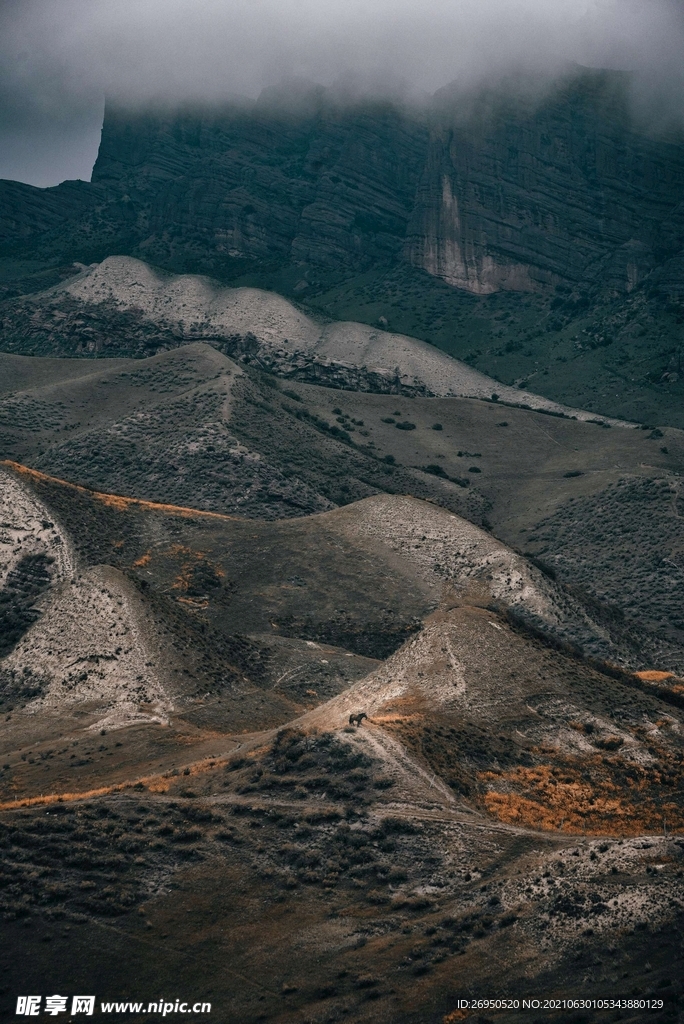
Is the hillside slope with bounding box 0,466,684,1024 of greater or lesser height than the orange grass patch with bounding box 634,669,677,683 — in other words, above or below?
above

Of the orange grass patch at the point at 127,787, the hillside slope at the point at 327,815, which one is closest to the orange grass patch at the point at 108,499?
the hillside slope at the point at 327,815

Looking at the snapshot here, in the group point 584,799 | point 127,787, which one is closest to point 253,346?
point 127,787

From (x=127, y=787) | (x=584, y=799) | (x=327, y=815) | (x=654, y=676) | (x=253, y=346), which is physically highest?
(x=253, y=346)

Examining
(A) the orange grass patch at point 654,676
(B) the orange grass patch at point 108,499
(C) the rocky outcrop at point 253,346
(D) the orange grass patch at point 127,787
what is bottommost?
(A) the orange grass patch at point 654,676

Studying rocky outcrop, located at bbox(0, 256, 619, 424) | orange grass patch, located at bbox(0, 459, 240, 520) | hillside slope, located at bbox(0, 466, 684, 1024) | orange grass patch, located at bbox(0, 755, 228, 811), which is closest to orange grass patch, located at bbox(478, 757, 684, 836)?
hillside slope, located at bbox(0, 466, 684, 1024)

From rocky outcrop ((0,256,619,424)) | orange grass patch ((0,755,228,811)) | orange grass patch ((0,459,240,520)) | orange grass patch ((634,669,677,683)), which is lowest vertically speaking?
orange grass patch ((634,669,677,683))

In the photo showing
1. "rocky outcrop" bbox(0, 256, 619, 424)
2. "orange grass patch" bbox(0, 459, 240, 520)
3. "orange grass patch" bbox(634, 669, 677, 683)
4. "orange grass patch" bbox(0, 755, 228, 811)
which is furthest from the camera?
"rocky outcrop" bbox(0, 256, 619, 424)

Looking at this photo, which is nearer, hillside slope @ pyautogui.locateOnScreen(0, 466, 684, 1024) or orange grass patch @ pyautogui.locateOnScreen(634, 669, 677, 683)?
hillside slope @ pyautogui.locateOnScreen(0, 466, 684, 1024)

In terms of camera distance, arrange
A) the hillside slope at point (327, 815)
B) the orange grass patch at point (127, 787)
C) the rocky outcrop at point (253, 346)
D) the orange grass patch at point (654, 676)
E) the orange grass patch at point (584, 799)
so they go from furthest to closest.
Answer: the rocky outcrop at point (253, 346), the orange grass patch at point (654, 676), the orange grass patch at point (127, 787), the orange grass patch at point (584, 799), the hillside slope at point (327, 815)

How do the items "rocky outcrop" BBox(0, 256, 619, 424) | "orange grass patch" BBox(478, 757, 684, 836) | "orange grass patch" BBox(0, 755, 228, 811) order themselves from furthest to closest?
"rocky outcrop" BBox(0, 256, 619, 424), "orange grass patch" BBox(0, 755, 228, 811), "orange grass patch" BBox(478, 757, 684, 836)

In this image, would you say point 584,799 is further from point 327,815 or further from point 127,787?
point 127,787

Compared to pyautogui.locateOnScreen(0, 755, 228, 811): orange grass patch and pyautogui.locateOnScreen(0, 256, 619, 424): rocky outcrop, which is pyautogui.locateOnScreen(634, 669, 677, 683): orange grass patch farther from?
pyautogui.locateOnScreen(0, 256, 619, 424): rocky outcrop

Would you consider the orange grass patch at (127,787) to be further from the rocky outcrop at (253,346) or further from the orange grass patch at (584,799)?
the rocky outcrop at (253,346)
